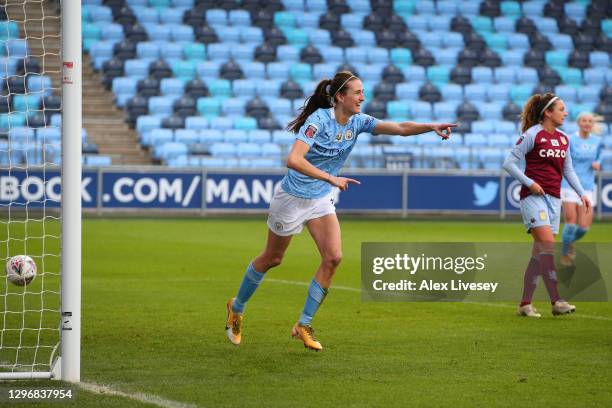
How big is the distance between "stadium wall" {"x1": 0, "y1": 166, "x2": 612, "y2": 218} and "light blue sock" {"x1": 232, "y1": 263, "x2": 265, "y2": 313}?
48.3ft

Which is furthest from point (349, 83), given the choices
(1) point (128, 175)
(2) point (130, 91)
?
(2) point (130, 91)

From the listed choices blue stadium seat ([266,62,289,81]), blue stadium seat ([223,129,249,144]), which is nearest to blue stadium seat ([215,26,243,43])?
blue stadium seat ([266,62,289,81])

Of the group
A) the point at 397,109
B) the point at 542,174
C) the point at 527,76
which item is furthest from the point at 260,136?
the point at 542,174

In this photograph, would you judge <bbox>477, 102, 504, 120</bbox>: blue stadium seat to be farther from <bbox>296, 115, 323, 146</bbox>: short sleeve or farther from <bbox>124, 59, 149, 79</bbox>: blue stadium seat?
<bbox>296, 115, 323, 146</bbox>: short sleeve

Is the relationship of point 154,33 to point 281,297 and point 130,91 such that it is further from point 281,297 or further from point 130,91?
point 281,297

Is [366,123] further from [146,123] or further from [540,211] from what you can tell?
[146,123]

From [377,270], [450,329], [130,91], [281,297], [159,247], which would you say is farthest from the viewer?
[130,91]

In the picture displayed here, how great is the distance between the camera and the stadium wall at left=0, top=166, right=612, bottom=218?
Answer: 77.3 feet

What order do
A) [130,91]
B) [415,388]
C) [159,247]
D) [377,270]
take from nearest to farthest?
[415,388]
[377,270]
[159,247]
[130,91]

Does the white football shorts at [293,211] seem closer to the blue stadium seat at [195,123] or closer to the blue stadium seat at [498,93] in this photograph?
the blue stadium seat at [195,123]

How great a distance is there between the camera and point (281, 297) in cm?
1150

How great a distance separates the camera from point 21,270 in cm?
790

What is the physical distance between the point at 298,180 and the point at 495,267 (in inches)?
Answer: 201

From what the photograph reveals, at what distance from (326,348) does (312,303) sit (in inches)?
13.6
